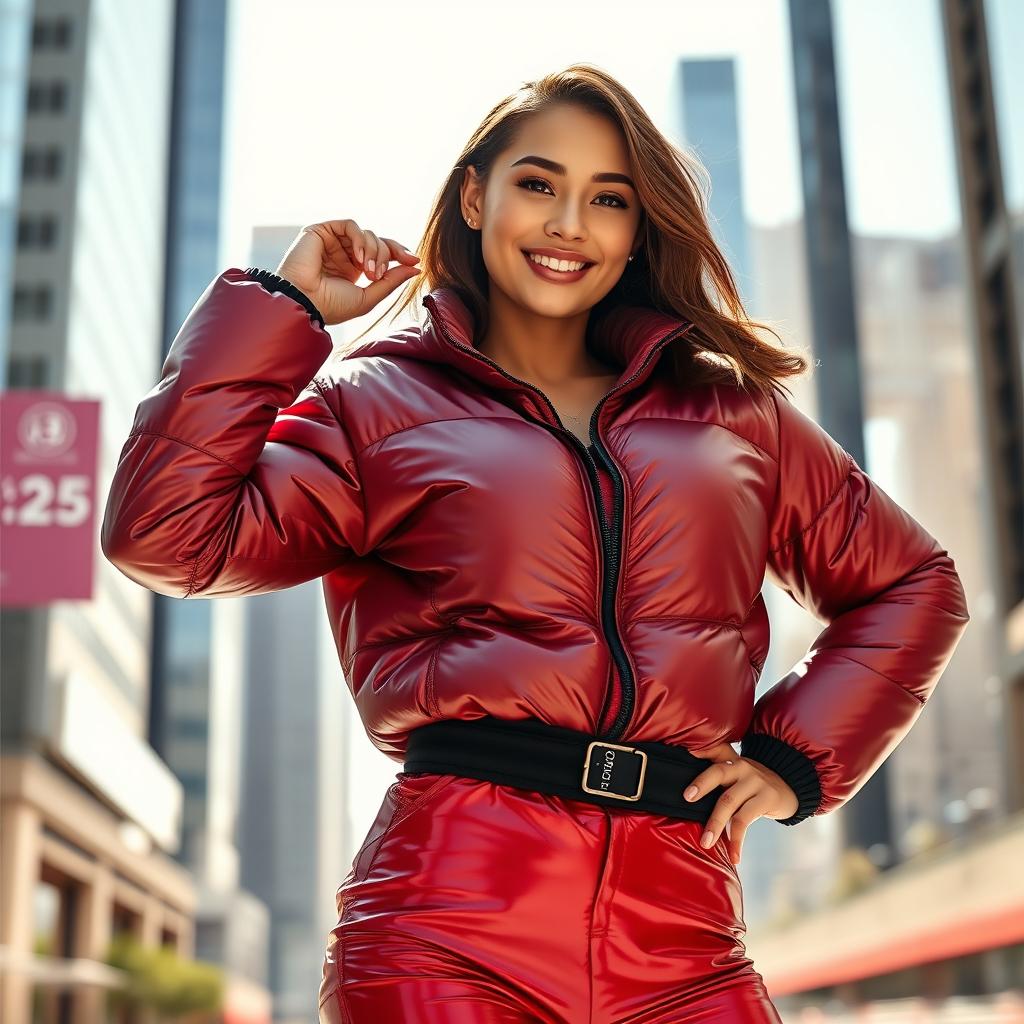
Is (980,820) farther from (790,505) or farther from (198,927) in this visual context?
(198,927)

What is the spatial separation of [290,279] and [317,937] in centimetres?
10644

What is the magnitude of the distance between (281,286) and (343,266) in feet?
0.61

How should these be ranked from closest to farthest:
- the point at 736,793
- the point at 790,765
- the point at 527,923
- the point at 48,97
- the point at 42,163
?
the point at 527,923
the point at 736,793
the point at 790,765
the point at 42,163
the point at 48,97

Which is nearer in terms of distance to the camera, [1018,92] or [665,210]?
[665,210]

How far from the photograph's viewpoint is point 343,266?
230 centimetres

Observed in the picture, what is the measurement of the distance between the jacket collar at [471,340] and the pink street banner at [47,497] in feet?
35.2

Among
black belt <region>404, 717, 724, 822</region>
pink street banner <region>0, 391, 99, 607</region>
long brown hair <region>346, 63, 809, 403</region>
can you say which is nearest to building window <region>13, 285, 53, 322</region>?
pink street banner <region>0, 391, 99, 607</region>

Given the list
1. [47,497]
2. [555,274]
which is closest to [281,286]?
[555,274]

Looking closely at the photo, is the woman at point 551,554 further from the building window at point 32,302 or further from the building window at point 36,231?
the building window at point 36,231

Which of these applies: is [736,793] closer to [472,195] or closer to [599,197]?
[599,197]

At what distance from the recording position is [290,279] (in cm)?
219

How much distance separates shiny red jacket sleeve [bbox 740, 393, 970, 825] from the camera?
216 cm

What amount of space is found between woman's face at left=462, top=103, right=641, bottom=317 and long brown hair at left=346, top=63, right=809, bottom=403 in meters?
0.03

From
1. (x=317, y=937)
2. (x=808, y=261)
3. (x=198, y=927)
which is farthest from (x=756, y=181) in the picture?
(x=317, y=937)
